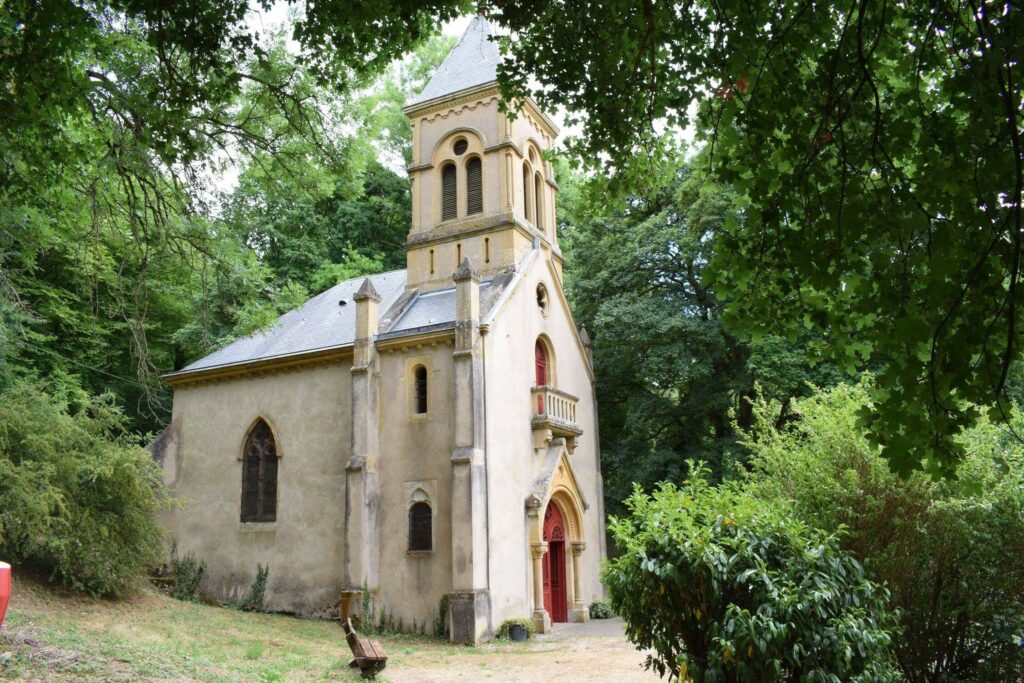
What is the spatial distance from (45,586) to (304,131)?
11527 millimetres

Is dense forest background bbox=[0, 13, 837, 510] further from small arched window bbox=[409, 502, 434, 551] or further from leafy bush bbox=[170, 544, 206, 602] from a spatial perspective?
small arched window bbox=[409, 502, 434, 551]

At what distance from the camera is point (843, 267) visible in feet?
17.0

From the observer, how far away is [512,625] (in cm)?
1783

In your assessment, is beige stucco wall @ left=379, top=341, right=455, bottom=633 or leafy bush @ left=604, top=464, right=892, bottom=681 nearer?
leafy bush @ left=604, top=464, right=892, bottom=681

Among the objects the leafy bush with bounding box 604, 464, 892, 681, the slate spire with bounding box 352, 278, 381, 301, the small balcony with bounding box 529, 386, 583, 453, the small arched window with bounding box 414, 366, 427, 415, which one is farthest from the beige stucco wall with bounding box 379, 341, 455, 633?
the leafy bush with bounding box 604, 464, 892, 681

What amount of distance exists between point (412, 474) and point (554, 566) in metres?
4.87

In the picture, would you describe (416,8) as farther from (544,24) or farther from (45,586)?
(45,586)

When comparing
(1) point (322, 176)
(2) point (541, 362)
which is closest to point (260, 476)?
(2) point (541, 362)

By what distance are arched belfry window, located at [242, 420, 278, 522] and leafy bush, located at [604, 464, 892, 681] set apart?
14.6m

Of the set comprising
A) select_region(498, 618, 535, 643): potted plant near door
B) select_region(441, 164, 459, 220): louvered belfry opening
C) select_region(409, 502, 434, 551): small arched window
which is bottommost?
select_region(498, 618, 535, 643): potted plant near door

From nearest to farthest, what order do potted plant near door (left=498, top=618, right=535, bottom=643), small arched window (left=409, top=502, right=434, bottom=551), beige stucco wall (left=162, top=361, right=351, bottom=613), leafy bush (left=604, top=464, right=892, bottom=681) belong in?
leafy bush (left=604, top=464, right=892, bottom=681)
potted plant near door (left=498, top=618, right=535, bottom=643)
small arched window (left=409, top=502, right=434, bottom=551)
beige stucco wall (left=162, top=361, right=351, bottom=613)

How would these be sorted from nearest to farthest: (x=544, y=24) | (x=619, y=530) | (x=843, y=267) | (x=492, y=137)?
(x=843, y=267), (x=544, y=24), (x=619, y=530), (x=492, y=137)

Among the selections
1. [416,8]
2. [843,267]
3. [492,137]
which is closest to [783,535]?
[843,267]

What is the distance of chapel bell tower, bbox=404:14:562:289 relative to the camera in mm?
22297
